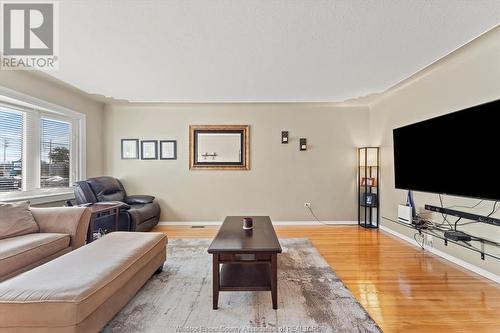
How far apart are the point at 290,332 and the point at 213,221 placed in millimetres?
3321

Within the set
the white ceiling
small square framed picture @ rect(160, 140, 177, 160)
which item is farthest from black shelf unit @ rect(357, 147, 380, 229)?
small square framed picture @ rect(160, 140, 177, 160)

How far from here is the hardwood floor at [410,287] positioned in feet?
5.96

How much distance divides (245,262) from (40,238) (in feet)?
6.35

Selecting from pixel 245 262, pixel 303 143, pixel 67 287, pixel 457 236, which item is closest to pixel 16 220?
pixel 67 287

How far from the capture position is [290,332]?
1663mm

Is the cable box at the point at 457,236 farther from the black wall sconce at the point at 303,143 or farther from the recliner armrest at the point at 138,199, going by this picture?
the recliner armrest at the point at 138,199

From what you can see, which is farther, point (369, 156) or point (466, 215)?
point (369, 156)

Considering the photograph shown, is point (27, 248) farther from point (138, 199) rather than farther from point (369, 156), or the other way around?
point (369, 156)

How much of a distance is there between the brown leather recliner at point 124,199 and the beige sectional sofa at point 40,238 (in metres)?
1.02

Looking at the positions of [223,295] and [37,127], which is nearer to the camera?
[223,295]

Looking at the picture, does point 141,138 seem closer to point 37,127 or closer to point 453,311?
point 37,127

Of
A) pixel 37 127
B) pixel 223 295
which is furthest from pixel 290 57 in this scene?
pixel 37 127

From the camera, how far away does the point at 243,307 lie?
1942 millimetres

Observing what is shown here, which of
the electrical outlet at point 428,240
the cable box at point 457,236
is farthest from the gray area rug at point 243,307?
the electrical outlet at point 428,240
